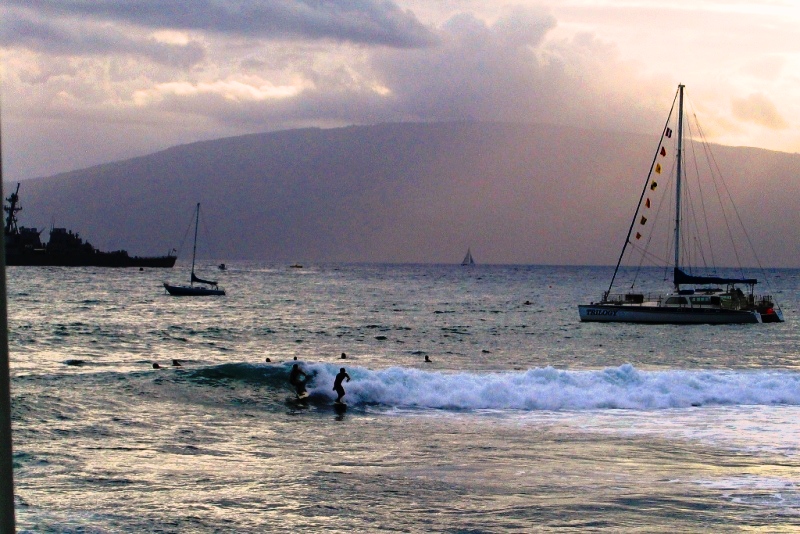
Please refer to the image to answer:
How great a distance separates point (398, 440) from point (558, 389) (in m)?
10.1

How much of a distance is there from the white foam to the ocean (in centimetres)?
10

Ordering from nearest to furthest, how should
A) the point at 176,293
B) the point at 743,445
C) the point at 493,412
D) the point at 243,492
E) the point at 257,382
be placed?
1. the point at 243,492
2. the point at 743,445
3. the point at 493,412
4. the point at 257,382
5. the point at 176,293

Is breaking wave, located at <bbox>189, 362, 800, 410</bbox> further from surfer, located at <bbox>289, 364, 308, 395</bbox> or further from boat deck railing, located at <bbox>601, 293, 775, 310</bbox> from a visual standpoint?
boat deck railing, located at <bbox>601, 293, 775, 310</bbox>

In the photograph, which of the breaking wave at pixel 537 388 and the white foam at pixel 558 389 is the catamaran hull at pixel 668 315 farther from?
the white foam at pixel 558 389

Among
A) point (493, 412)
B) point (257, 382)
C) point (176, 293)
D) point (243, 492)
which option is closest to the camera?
point (243, 492)

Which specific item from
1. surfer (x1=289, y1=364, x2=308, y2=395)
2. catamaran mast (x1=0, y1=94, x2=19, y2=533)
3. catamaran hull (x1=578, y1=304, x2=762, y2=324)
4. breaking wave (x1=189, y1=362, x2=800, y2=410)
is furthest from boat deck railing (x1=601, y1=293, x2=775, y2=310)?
catamaran mast (x1=0, y1=94, x2=19, y2=533)

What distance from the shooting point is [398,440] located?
2148 centimetres

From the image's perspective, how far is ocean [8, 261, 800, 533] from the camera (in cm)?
1434

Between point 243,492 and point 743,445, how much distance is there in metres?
12.1

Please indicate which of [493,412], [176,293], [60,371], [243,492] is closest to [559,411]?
[493,412]

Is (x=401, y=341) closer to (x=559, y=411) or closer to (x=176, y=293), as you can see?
(x=559, y=411)

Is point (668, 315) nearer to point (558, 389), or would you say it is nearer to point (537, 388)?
point (558, 389)

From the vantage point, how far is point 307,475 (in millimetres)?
17156

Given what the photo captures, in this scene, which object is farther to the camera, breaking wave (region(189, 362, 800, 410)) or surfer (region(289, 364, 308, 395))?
breaking wave (region(189, 362, 800, 410))
